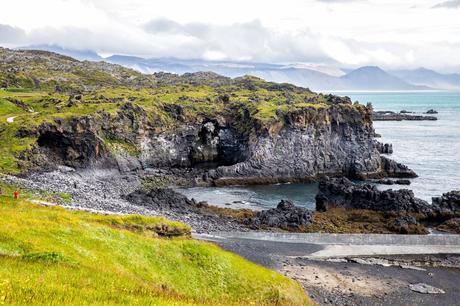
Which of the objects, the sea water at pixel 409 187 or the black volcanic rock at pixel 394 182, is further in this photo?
the black volcanic rock at pixel 394 182

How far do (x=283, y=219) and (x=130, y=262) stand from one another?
138 feet

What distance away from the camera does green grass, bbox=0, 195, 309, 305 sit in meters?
16.8

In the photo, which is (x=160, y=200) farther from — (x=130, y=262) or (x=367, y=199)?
(x=130, y=262)

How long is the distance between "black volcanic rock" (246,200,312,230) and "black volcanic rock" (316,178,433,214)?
9.35 meters

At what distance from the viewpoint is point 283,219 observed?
217 ft

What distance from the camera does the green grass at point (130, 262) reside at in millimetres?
16766

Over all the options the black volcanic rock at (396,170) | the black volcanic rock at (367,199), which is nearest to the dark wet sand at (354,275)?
the black volcanic rock at (367,199)

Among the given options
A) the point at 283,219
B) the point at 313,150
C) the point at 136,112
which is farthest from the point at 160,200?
the point at 313,150

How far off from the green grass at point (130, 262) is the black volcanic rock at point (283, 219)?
28816mm

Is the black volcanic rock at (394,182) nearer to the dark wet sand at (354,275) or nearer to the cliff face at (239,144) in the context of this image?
the cliff face at (239,144)

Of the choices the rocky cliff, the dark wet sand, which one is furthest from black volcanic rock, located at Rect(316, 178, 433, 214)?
the rocky cliff

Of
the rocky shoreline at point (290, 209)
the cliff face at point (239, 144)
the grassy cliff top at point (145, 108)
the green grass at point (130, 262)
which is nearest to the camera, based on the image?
the green grass at point (130, 262)

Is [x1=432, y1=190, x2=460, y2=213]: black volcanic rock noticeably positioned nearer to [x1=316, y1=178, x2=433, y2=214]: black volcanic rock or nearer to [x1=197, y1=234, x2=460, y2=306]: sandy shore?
[x1=316, y1=178, x2=433, y2=214]: black volcanic rock

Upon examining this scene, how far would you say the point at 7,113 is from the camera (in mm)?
107312
